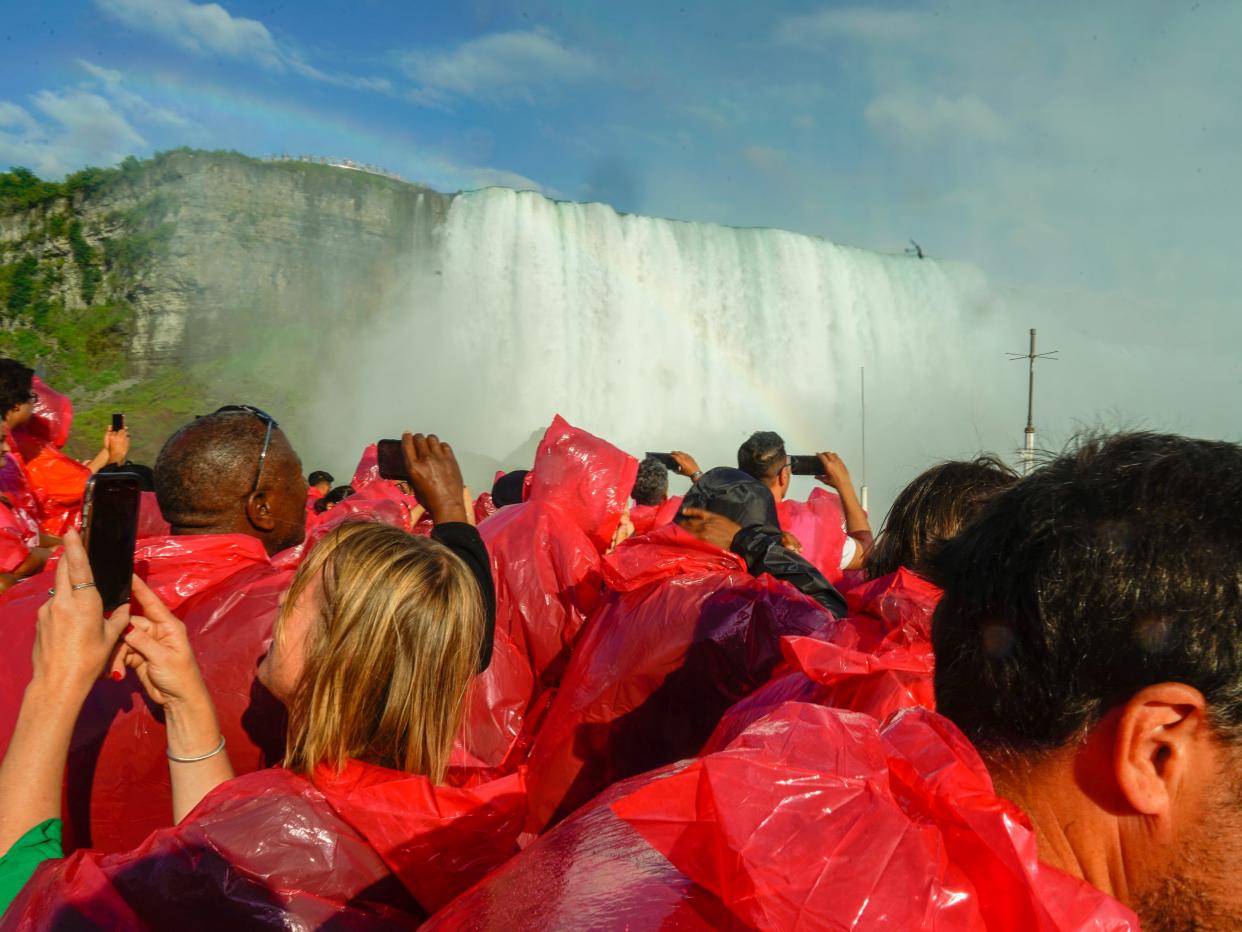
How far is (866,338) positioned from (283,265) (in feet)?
58.8

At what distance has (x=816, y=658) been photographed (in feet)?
4.03

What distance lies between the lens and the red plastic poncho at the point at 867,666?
1244 millimetres

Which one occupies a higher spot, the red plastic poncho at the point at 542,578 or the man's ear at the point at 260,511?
the man's ear at the point at 260,511

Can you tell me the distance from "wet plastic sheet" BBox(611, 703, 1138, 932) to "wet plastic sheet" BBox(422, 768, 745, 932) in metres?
0.02

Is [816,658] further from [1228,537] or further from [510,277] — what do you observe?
[510,277]

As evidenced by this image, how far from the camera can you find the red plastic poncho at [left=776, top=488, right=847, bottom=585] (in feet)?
15.1

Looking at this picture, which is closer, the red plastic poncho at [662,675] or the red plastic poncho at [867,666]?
the red plastic poncho at [867,666]

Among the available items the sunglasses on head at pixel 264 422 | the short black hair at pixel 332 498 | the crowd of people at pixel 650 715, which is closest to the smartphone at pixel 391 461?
the crowd of people at pixel 650 715

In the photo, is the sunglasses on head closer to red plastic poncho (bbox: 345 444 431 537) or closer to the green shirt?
red plastic poncho (bbox: 345 444 431 537)

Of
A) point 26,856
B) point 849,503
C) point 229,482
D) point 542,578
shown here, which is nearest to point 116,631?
point 26,856

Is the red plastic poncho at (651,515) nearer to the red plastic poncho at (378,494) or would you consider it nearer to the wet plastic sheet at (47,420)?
the red plastic poncho at (378,494)

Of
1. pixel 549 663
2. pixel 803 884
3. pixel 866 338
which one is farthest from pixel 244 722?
pixel 866 338

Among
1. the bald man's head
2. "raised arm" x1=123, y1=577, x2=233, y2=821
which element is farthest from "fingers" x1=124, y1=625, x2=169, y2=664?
the bald man's head

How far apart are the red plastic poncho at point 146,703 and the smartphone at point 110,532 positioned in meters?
0.54
